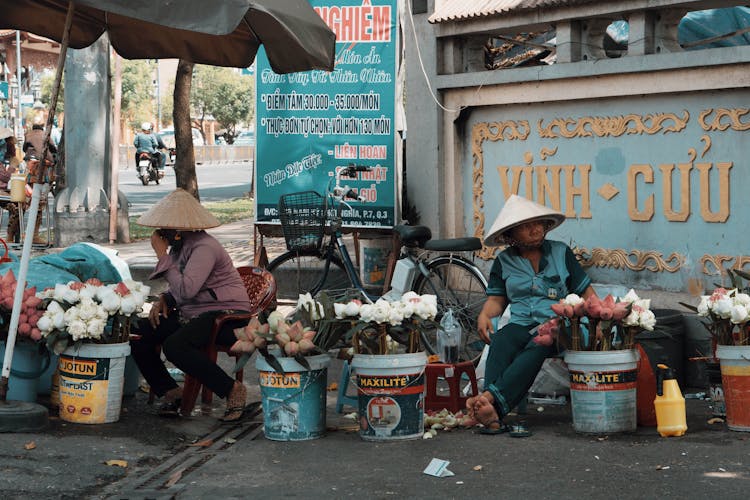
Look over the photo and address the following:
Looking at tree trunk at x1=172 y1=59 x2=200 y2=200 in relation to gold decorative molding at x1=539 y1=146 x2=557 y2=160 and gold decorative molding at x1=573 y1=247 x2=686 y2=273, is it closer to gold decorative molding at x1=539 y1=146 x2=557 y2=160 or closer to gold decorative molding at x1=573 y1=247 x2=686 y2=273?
gold decorative molding at x1=539 y1=146 x2=557 y2=160

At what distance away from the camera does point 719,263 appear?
309 inches

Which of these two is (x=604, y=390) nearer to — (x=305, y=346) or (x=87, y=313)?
(x=305, y=346)

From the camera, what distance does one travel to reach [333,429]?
267 inches

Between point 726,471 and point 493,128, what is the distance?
4.50 m

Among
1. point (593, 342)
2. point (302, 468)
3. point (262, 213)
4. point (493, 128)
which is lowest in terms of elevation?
point (302, 468)

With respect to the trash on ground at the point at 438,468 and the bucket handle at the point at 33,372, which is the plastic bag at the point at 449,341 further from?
the bucket handle at the point at 33,372

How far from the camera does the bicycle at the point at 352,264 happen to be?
8.65 meters

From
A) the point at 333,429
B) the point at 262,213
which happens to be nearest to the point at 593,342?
the point at 333,429

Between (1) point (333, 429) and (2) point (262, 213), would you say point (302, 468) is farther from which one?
(2) point (262, 213)

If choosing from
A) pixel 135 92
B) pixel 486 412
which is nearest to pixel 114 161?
pixel 486 412

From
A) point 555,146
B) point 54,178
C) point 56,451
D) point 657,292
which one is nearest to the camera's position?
point 56,451

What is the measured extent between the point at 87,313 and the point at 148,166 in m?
27.5

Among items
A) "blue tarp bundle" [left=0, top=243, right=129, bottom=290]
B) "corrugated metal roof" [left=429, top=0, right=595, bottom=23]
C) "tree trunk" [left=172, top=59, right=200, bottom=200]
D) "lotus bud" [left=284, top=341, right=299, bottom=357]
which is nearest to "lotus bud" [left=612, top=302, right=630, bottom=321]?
"lotus bud" [left=284, top=341, right=299, bottom=357]

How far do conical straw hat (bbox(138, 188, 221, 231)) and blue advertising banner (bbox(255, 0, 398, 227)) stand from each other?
3.17 metres
